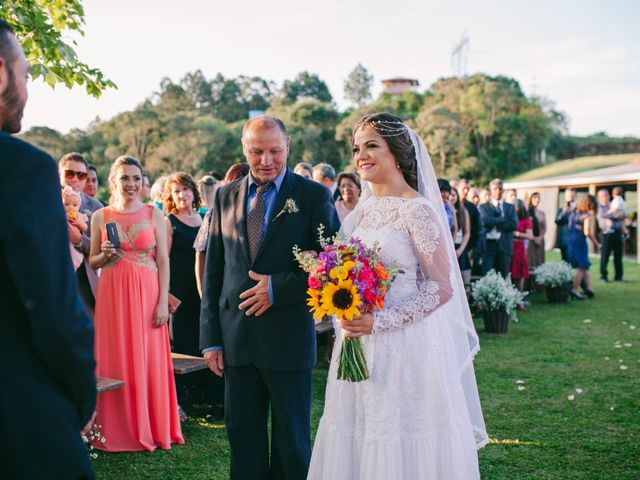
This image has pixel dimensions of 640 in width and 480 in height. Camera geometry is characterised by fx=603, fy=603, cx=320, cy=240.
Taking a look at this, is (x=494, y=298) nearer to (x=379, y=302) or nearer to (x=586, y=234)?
(x=586, y=234)

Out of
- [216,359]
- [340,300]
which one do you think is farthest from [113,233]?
[340,300]

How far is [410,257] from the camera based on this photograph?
337cm

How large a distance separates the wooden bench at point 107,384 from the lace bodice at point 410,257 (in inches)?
103

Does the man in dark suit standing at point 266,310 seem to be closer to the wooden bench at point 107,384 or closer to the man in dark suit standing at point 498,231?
the wooden bench at point 107,384

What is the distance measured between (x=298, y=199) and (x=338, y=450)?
146cm

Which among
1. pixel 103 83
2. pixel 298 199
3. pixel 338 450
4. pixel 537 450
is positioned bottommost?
pixel 537 450

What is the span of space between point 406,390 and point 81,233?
3770 mm

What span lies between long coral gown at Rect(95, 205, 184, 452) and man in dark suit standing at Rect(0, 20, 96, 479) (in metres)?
3.59

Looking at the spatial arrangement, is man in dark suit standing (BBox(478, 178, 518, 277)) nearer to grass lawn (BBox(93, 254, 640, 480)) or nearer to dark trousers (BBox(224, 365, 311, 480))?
grass lawn (BBox(93, 254, 640, 480))

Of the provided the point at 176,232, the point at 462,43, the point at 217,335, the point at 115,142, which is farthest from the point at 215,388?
the point at 462,43

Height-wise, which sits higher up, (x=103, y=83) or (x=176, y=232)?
(x=103, y=83)

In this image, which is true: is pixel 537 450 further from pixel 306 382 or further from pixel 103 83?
pixel 103 83

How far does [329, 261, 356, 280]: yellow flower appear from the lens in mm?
3064

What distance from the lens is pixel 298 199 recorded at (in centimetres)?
366
